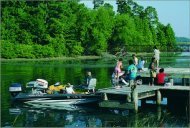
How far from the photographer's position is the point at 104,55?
91750 mm

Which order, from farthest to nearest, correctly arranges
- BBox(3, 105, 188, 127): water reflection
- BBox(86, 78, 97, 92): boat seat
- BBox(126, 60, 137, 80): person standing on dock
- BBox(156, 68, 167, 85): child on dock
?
1. BBox(156, 68, 167, 85): child on dock
2. BBox(86, 78, 97, 92): boat seat
3. BBox(126, 60, 137, 80): person standing on dock
4. BBox(3, 105, 188, 127): water reflection

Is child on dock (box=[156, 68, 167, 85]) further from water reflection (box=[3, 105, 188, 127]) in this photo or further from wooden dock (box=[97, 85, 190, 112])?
water reflection (box=[3, 105, 188, 127])

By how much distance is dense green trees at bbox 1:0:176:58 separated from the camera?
83.2m

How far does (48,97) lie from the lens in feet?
81.9

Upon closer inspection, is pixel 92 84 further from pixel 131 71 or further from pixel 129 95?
pixel 129 95

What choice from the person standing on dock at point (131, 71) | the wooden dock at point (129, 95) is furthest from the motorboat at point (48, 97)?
the person standing on dock at point (131, 71)

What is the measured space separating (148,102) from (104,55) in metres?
65.1

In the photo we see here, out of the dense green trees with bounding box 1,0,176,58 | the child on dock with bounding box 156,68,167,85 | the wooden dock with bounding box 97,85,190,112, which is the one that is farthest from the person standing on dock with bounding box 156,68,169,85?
the dense green trees with bounding box 1,0,176,58

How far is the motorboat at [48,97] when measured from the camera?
24469mm

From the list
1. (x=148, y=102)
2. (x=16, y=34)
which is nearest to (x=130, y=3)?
(x=16, y=34)

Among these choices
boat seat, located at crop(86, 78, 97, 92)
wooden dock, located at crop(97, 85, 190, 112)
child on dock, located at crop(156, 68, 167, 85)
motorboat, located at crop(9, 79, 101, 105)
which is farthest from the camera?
child on dock, located at crop(156, 68, 167, 85)

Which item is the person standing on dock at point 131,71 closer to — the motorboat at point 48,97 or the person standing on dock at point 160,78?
the person standing on dock at point 160,78

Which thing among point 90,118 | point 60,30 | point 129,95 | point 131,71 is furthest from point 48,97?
point 60,30

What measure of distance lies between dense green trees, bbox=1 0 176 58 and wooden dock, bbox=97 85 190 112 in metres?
55.6
